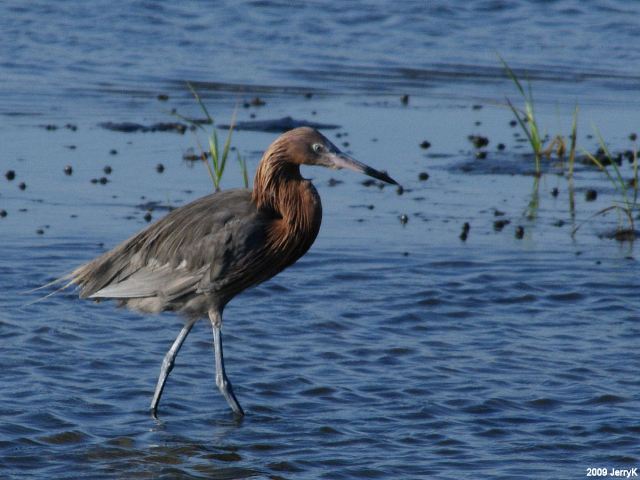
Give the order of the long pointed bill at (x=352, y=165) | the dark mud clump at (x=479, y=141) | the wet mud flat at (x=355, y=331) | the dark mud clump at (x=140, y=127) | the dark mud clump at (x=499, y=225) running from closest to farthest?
the wet mud flat at (x=355, y=331), the long pointed bill at (x=352, y=165), the dark mud clump at (x=499, y=225), the dark mud clump at (x=479, y=141), the dark mud clump at (x=140, y=127)

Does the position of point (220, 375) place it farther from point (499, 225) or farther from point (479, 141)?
Result: point (479, 141)

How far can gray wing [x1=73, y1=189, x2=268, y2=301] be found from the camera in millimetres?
6789

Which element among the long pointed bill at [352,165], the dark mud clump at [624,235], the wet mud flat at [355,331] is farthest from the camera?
the dark mud clump at [624,235]

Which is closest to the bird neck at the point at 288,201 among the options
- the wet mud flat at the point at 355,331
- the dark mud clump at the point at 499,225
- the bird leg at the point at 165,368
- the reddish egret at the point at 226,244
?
the reddish egret at the point at 226,244

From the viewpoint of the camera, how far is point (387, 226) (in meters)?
10.3

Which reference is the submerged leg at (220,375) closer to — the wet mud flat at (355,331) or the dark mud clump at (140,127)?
the wet mud flat at (355,331)

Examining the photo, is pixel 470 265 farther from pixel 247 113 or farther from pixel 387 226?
pixel 247 113

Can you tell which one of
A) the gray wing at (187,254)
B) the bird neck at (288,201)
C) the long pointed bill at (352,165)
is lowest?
the gray wing at (187,254)

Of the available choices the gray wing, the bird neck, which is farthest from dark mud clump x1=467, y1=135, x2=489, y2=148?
the bird neck

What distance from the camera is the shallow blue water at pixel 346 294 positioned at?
641 cm

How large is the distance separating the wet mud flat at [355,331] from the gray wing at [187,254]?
1.78 ft

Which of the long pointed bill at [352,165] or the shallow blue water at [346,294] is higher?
the long pointed bill at [352,165]

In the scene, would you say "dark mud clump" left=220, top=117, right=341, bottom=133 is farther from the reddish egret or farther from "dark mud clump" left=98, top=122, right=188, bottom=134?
the reddish egret

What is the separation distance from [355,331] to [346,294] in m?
0.76
